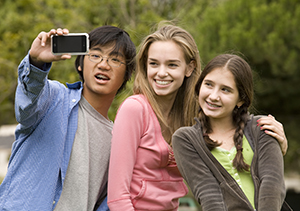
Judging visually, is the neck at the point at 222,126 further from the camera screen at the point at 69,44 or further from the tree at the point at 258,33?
the tree at the point at 258,33

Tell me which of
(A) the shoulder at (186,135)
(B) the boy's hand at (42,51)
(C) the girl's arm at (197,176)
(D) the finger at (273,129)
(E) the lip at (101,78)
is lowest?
(C) the girl's arm at (197,176)

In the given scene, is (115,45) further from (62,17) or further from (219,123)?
(62,17)

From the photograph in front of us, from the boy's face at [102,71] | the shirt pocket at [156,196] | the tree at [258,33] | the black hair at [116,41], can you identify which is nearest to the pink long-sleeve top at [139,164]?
the shirt pocket at [156,196]

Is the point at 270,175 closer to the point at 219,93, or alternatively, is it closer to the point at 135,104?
the point at 219,93

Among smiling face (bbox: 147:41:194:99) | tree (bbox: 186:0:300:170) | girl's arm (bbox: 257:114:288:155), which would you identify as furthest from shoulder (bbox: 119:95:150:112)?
tree (bbox: 186:0:300:170)

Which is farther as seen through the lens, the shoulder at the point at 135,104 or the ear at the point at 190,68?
the ear at the point at 190,68

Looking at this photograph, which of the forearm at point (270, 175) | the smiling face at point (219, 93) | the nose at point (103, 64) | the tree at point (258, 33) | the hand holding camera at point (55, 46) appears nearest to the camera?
the forearm at point (270, 175)

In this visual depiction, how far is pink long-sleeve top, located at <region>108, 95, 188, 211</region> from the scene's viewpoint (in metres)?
2.16

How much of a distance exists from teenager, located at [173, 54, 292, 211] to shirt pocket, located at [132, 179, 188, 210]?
21cm

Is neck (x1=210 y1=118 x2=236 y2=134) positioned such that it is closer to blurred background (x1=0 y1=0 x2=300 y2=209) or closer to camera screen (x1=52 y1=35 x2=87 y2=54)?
camera screen (x1=52 y1=35 x2=87 y2=54)

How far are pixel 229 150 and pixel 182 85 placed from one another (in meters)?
0.59

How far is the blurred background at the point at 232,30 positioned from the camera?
8.80 m

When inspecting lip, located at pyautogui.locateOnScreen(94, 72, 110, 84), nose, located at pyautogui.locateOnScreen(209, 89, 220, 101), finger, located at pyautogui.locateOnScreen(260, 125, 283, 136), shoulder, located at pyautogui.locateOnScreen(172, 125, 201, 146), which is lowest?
shoulder, located at pyautogui.locateOnScreen(172, 125, 201, 146)

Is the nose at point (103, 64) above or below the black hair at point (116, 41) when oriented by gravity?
below
